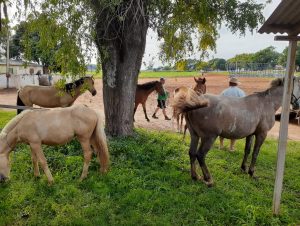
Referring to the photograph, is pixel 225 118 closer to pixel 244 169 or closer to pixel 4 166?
pixel 244 169

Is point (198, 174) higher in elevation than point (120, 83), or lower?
lower

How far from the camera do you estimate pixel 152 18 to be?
822 centimetres

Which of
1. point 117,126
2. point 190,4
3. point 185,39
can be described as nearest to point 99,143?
point 117,126

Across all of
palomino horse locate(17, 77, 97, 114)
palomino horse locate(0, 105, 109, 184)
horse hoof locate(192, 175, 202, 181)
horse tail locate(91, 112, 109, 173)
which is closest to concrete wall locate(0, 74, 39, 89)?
palomino horse locate(17, 77, 97, 114)

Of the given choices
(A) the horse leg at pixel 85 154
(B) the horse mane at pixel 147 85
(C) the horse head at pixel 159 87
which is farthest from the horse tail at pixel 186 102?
(C) the horse head at pixel 159 87

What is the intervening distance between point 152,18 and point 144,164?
354cm

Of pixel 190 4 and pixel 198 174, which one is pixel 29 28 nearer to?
pixel 190 4

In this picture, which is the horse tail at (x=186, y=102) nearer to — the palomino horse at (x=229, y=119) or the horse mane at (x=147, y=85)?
the palomino horse at (x=229, y=119)

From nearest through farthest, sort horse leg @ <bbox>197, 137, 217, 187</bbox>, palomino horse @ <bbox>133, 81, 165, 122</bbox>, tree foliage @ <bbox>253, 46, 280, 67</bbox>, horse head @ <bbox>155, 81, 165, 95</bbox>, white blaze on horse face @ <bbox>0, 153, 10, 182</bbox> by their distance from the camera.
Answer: white blaze on horse face @ <bbox>0, 153, 10, 182</bbox>
horse leg @ <bbox>197, 137, 217, 187</bbox>
palomino horse @ <bbox>133, 81, 165, 122</bbox>
horse head @ <bbox>155, 81, 165, 95</bbox>
tree foliage @ <bbox>253, 46, 280, 67</bbox>

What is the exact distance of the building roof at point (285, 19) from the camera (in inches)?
170

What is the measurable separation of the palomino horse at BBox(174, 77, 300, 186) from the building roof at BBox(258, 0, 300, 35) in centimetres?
169

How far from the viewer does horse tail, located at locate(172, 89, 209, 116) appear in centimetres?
600

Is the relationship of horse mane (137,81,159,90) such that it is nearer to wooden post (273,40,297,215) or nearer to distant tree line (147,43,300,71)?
distant tree line (147,43,300,71)

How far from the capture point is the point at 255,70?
63438mm
